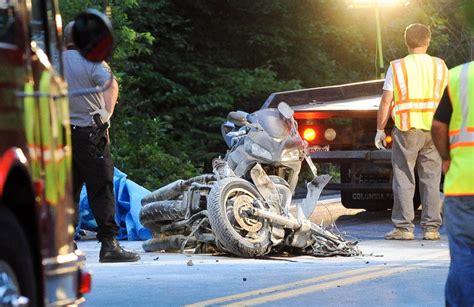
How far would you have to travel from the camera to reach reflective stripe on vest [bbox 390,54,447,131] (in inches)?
520

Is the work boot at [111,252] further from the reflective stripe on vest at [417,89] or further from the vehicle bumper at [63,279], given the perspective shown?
the vehicle bumper at [63,279]

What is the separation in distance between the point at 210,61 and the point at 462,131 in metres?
19.4

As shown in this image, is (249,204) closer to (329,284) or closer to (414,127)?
(329,284)

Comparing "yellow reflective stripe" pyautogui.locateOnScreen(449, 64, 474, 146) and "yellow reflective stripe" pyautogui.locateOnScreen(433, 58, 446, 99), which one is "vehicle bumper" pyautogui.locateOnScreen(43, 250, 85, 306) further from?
"yellow reflective stripe" pyautogui.locateOnScreen(433, 58, 446, 99)

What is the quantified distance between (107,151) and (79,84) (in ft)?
1.82

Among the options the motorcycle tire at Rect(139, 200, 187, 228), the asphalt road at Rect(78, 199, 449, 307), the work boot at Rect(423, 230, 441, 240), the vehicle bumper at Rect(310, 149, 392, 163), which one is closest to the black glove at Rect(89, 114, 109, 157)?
the asphalt road at Rect(78, 199, 449, 307)

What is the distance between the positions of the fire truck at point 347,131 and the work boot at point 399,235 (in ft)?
4.55

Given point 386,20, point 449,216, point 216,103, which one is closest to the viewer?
point 449,216

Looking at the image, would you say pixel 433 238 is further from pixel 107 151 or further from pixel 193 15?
pixel 193 15

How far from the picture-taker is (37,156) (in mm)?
5270

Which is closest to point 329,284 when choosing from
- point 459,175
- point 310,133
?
point 459,175

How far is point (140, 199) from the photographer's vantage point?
1329cm

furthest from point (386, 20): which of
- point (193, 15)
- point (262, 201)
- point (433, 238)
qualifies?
point (262, 201)

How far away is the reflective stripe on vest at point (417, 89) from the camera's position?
13195 millimetres
